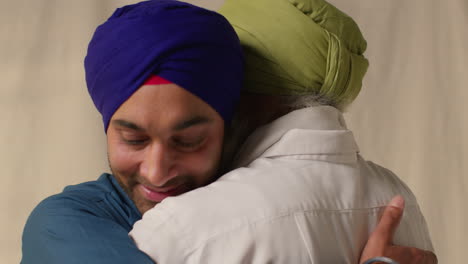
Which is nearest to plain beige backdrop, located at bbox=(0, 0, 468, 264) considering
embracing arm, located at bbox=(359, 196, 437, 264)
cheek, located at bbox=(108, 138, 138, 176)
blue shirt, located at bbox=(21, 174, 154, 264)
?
blue shirt, located at bbox=(21, 174, 154, 264)

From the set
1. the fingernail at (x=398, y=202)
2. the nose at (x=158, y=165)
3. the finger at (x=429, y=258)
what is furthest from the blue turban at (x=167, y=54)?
the finger at (x=429, y=258)

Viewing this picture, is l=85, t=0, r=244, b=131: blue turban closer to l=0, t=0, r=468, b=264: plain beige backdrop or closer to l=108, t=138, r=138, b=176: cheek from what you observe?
l=108, t=138, r=138, b=176: cheek

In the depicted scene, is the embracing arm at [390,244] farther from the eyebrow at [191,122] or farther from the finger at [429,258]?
the eyebrow at [191,122]

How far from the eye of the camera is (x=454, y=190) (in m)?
2.93

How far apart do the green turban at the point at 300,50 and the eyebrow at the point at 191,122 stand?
185mm

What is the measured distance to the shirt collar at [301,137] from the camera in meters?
1.30

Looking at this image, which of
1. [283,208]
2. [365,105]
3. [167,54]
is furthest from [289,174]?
[365,105]

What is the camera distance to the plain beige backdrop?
9.24 feet

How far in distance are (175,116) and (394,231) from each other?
0.44 meters

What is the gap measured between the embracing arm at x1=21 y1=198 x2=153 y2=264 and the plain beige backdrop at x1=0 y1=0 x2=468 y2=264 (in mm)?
1457

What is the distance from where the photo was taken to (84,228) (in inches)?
49.1

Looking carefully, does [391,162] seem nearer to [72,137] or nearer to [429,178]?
[429,178]

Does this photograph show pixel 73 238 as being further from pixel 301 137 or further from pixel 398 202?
pixel 398 202

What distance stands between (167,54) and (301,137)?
0.28m
